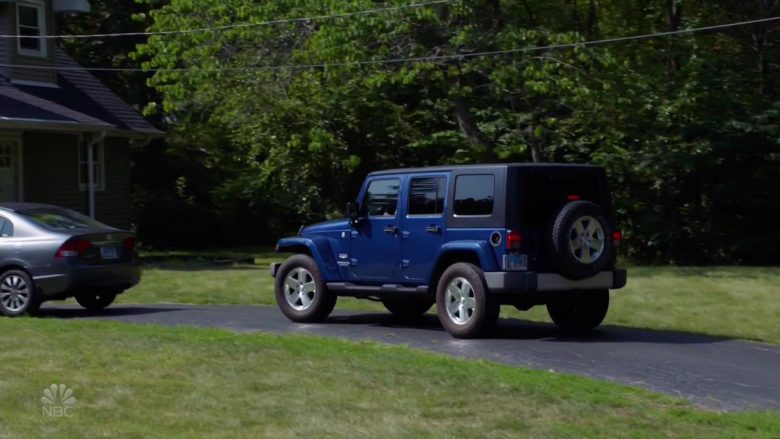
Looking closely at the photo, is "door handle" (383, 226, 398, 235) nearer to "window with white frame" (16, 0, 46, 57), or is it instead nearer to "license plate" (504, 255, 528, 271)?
"license plate" (504, 255, 528, 271)

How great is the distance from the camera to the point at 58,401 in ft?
29.0

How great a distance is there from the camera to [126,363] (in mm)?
10562

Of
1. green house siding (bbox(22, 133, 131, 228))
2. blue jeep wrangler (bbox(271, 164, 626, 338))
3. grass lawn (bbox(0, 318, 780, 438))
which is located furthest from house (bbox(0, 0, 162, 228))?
grass lawn (bbox(0, 318, 780, 438))

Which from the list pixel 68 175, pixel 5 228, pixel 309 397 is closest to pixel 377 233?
pixel 5 228

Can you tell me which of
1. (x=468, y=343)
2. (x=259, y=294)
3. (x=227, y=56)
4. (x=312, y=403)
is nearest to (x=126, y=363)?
(x=312, y=403)

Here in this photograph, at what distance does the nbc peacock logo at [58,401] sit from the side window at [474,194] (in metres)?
5.48

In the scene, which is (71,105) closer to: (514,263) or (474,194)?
(474,194)

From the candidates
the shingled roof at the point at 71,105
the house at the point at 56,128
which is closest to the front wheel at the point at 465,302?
the shingled roof at the point at 71,105

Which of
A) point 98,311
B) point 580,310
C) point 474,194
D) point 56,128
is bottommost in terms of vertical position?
point 98,311

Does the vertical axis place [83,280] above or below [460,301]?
below

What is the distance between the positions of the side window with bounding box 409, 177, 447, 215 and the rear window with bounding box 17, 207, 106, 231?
4697mm

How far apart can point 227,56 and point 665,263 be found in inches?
440

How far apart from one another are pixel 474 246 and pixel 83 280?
5355mm

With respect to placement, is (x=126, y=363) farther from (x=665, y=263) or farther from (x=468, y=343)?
(x=665, y=263)
